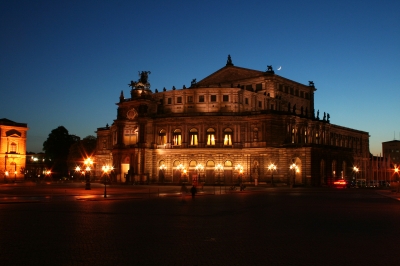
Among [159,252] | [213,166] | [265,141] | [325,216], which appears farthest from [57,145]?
[159,252]

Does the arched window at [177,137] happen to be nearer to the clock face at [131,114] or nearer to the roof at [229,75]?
the clock face at [131,114]

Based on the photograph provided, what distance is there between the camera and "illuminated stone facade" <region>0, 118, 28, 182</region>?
4931 inches

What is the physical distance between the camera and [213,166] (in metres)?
99.9

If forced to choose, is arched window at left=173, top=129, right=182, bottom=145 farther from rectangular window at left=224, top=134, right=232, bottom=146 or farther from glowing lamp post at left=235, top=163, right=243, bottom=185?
glowing lamp post at left=235, top=163, right=243, bottom=185

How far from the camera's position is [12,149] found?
420 ft

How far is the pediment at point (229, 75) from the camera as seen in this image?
370 ft

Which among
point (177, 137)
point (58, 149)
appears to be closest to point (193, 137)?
point (177, 137)

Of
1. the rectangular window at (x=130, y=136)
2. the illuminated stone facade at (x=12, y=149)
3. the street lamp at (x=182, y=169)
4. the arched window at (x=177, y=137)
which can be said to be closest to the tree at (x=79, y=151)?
the illuminated stone facade at (x=12, y=149)

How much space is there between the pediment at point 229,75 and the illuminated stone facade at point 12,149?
5126 centimetres

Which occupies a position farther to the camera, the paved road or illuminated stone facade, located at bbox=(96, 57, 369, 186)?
illuminated stone facade, located at bbox=(96, 57, 369, 186)

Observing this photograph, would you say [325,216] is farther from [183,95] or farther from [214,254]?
[183,95]

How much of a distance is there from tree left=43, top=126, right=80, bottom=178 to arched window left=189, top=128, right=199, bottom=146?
2290 inches

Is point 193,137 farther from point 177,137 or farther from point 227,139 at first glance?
point 227,139

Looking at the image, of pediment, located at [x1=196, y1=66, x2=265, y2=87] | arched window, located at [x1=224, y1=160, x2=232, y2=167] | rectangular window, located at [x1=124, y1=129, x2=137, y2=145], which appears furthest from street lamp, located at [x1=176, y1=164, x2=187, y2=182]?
pediment, located at [x1=196, y1=66, x2=265, y2=87]
